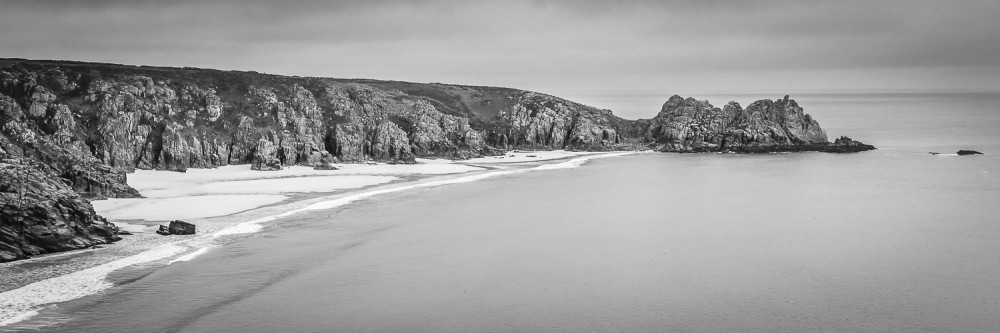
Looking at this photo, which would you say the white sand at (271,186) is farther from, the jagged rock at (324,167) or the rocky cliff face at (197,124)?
the jagged rock at (324,167)

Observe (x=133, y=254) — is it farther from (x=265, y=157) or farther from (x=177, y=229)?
(x=265, y=157)

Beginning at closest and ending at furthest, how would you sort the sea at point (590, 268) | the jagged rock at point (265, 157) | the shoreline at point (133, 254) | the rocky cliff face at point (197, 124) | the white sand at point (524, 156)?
1. the sea at point (590, 268)
2. the shoreline at point (133, 254)
3. the rocky cliff face at point (197, 124)
4. the jagged rock at point (265, 157)
5. the white sand at point (524, 156)

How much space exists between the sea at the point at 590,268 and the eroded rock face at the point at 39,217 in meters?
5.06

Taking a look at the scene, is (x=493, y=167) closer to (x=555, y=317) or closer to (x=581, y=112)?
(x=581, y=112)

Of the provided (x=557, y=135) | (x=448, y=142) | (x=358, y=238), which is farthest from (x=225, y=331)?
(x=557, y=135)

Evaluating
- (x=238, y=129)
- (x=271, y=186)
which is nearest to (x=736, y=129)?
(x=238, y=129)

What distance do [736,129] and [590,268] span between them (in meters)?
74.8

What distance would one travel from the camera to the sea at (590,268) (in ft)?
67.8

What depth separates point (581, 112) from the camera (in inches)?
4038

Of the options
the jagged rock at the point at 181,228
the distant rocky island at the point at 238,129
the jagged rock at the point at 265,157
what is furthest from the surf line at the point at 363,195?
the jagged rock at the point at 265,157

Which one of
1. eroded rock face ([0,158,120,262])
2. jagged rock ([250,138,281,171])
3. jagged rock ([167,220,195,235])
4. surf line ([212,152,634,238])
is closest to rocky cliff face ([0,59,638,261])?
jagged rock ([250,138,281,171])

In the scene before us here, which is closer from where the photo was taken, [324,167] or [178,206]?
[178,206]

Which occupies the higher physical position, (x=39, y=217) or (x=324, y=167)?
(x=324, y=167)

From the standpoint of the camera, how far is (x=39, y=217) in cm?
2809
